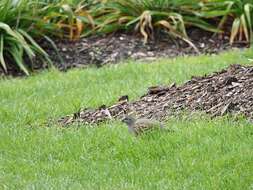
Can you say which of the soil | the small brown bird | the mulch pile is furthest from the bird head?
the soil

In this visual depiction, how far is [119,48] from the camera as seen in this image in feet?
39.4

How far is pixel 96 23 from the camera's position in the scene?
12617 mm

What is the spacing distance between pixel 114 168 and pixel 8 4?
613cm

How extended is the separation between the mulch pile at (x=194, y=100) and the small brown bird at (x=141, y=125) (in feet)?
2.04

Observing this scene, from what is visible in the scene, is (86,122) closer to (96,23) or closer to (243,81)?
(243,81)

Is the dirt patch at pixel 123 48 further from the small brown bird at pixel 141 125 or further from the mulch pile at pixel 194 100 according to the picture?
the small brown bird at pixel 141 125

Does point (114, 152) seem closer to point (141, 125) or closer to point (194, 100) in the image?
point (141, 125)

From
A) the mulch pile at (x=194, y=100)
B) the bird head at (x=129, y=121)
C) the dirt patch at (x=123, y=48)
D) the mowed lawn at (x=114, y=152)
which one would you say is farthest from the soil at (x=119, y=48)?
the bird head at (x=129, y=121)

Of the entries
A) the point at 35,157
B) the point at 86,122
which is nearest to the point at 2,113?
the point at 86,122

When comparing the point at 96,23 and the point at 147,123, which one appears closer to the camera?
the point at 147,123

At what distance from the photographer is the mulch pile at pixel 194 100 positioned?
7418mm

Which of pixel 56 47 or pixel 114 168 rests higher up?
pixel 114 168

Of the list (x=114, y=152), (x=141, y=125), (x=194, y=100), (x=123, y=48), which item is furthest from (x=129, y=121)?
(x=123, y=48)

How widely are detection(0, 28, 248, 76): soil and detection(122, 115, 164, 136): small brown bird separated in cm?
457
